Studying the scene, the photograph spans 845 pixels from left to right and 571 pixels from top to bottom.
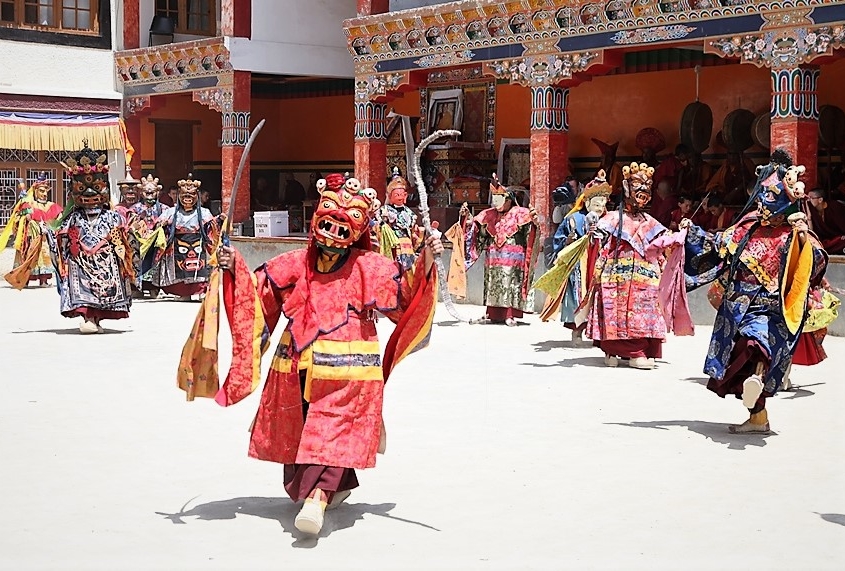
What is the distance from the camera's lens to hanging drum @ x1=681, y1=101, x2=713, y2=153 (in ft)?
57.4

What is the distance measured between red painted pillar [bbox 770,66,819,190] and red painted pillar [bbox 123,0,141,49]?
42.4 ft

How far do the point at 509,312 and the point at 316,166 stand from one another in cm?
1215

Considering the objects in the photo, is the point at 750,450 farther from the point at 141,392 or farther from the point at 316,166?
the point at 316,166

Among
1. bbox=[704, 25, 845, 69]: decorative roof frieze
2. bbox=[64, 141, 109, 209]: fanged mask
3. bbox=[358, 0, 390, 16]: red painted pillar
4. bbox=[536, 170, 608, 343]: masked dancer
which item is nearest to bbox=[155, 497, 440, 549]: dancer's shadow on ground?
bbox=[536, 170, 608, 343]: masked dancer

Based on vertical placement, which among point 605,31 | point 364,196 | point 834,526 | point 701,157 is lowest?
point 834,526

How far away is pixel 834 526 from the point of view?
5.49 meters

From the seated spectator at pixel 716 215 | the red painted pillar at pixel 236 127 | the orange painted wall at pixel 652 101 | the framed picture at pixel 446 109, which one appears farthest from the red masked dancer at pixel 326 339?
the framed picture at pixel 446 109

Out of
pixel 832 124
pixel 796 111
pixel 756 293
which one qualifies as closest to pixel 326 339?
pixel 756 293

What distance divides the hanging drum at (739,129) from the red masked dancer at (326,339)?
1226cm

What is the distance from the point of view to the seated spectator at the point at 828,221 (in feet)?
46.2

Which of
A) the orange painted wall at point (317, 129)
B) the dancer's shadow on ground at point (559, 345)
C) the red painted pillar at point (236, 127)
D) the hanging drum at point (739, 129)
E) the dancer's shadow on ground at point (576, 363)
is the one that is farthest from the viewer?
the orange painted wall at point (317, 129)

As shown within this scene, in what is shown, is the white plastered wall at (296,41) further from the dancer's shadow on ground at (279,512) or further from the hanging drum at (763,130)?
the dancer's shadow on ground at (279,512)

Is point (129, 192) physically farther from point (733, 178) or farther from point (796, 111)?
point (796, 111)

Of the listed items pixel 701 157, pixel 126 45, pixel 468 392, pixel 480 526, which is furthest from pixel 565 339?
pixel 126 45
